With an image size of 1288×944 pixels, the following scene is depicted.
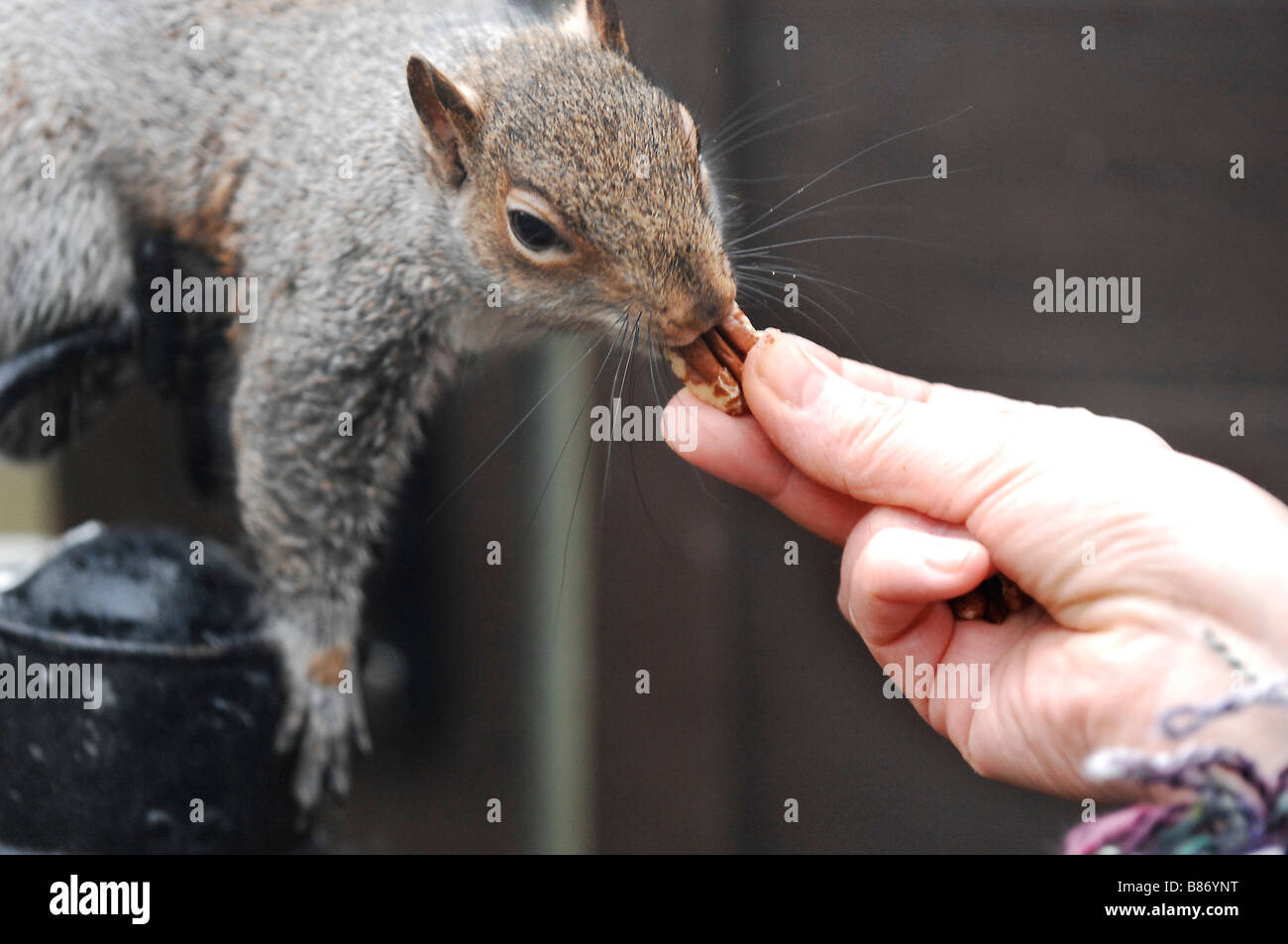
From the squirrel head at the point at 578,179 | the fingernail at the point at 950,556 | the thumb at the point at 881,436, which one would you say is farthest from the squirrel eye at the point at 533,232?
the fingernail at the point at 950,556

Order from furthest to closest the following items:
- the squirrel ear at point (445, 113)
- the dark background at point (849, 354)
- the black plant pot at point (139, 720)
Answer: the dark background at point (849, 354) → the black plant pot at point (139, 720) → the squirrel ear at point (445, 113)

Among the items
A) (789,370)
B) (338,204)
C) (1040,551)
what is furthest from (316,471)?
(1040,551)

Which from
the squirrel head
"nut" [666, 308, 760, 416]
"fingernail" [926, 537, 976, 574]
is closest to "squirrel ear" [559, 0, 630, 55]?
the squirrel head

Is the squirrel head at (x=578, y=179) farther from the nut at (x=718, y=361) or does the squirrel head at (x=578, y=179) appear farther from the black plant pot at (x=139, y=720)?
the black plant pot at (x=139, y=720)

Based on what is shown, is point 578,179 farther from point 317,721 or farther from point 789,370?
point 317,721

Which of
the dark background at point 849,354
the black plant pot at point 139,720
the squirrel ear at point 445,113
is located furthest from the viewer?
the dark background at point 849,354

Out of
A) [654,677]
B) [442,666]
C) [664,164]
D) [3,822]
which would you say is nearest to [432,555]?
[442,666]
